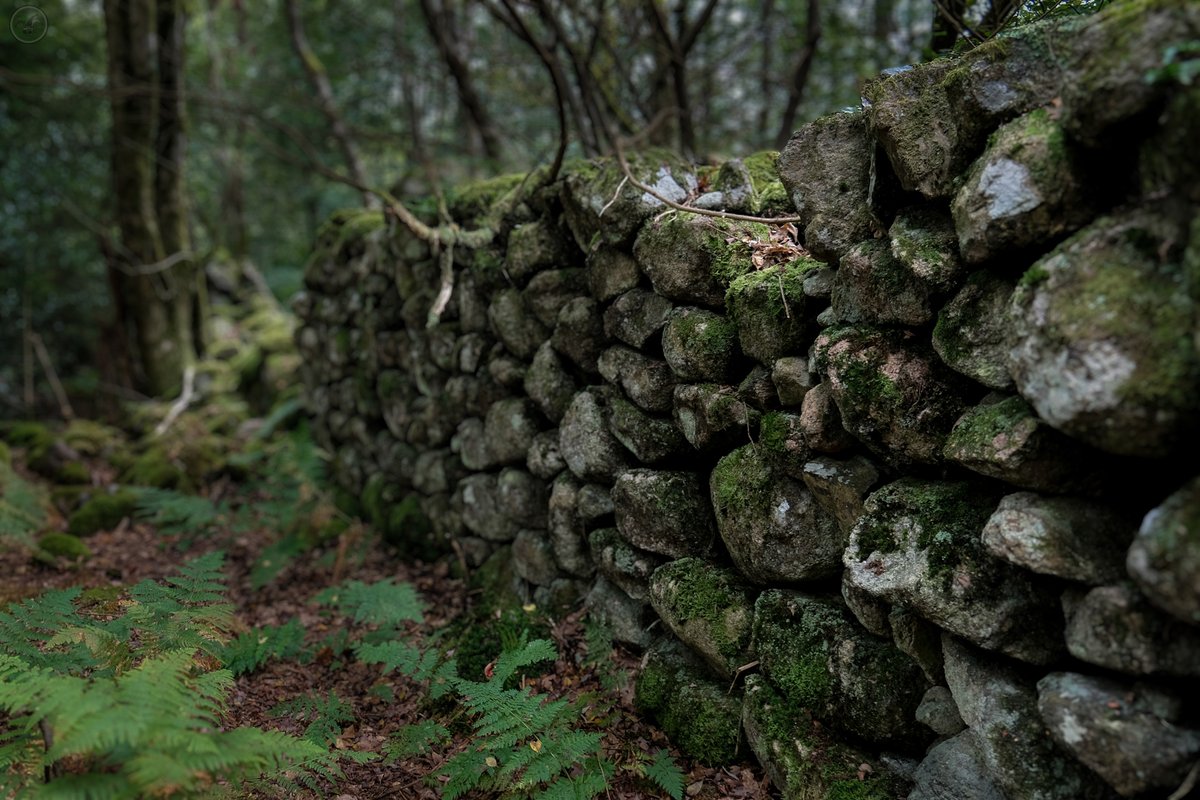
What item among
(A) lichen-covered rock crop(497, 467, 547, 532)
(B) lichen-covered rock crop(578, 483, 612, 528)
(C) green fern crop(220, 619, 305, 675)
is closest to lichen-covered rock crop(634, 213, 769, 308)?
(B) lichen-covered rock crop(578, 483, 612, 528)

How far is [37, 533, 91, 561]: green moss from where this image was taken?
4.98 m

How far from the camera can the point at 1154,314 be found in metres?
1.51

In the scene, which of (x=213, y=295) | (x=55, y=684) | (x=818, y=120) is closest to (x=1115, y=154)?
(x=818, y=120)

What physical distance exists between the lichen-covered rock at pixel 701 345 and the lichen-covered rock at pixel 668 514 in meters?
0.45

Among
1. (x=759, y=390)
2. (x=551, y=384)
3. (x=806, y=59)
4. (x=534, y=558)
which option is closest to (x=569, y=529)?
(x=534, y=558)

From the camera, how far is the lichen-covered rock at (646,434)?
3098 mm

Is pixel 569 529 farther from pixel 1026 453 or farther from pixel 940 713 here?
pixel 1026 453

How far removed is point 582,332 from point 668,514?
1067 mm

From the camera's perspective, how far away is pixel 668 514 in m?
3.02

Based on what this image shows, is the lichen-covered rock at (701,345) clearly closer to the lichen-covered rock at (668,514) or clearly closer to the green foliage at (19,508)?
the lichen-covered rock at (668,514)

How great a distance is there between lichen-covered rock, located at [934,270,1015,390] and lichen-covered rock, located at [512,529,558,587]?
2385mm

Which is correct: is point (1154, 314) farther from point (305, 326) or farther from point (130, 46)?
point (130, 46)

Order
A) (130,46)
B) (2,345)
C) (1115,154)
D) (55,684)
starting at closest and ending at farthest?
(1115,154) < (55,684) < (130,46) < (2,345)

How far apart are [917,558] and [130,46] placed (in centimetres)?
941
